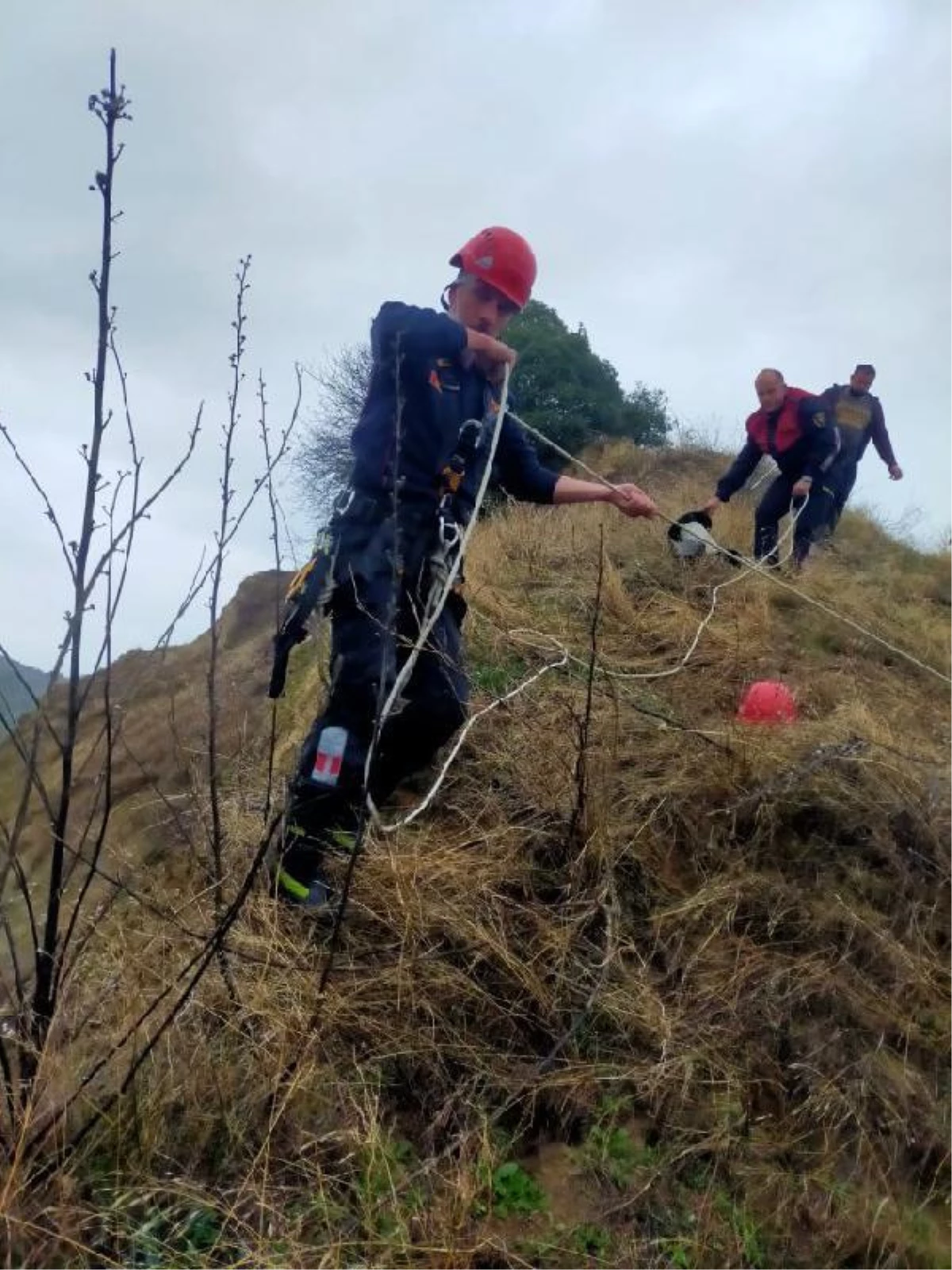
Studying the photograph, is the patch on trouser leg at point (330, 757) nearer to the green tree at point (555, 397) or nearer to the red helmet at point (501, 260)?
the red helmet at point (501, 260)

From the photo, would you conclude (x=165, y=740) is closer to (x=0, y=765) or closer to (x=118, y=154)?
(x=0, y=765)

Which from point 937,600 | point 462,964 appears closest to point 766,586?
point 937,600

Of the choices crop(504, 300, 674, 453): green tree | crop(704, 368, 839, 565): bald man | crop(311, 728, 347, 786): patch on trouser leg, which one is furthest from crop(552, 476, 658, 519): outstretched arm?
crop(504, 300, 674, 453): green tree

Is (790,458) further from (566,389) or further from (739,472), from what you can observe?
(566,389)

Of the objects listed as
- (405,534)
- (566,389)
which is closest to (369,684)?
(405,534)

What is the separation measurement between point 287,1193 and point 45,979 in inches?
23.0

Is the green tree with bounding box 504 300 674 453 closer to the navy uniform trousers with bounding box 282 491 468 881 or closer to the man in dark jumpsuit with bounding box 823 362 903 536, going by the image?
the man in dark jumpsuit with bounding box 823 362 903 536

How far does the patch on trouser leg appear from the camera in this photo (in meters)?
2.77

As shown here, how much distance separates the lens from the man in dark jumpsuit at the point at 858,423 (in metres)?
7.50

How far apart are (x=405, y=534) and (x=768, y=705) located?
1.76 m

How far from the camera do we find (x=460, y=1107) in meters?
2.20

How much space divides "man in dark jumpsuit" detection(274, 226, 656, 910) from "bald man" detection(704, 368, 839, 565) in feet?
12.7

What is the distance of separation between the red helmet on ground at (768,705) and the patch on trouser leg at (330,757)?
5.70 feet

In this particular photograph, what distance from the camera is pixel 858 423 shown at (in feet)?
25.4
